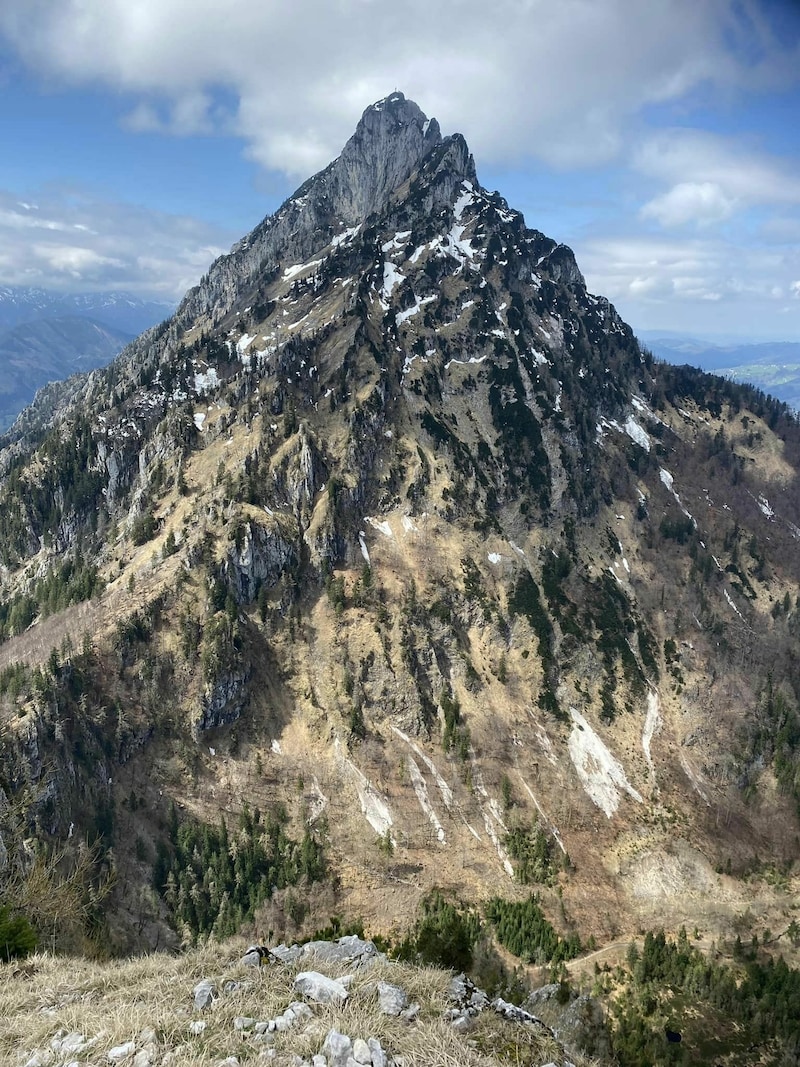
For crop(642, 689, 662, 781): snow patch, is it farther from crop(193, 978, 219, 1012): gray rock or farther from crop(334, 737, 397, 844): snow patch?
crop(193, 978, 219, 1012): gray rock

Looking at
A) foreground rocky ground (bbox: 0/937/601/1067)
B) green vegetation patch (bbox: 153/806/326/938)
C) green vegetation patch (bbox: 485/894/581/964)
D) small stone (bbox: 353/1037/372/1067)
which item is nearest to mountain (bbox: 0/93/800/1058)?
green vegetation patch (bbox: 153/806/326/938)

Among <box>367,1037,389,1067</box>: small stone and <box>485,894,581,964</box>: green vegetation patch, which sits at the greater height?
<box>367,1037,389,1067</box>: small stone

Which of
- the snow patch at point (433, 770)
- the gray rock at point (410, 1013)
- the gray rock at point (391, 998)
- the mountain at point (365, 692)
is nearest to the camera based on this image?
the gray rock at point (410, 1013)

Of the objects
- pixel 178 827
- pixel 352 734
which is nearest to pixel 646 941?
pixel 352 734

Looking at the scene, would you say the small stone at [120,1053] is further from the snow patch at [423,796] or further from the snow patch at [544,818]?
the snow patch at [544,818]

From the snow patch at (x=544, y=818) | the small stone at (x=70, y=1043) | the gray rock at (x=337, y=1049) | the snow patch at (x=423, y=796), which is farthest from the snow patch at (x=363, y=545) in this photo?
the gray rock at (x=337, y=1049)

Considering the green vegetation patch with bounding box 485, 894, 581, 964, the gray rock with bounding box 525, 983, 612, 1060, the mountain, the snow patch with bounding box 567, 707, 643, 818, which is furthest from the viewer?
the snow patch with bounding box 567, 707, 643, 818

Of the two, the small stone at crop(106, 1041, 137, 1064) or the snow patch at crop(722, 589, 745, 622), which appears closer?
the small stone at crop(106, 1041, 137, 1064)

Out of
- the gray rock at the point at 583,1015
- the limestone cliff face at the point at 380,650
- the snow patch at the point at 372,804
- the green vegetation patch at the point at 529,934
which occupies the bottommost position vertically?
the green vegetation patch at the point at 529,934

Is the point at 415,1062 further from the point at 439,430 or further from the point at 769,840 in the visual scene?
the point at 439,430
